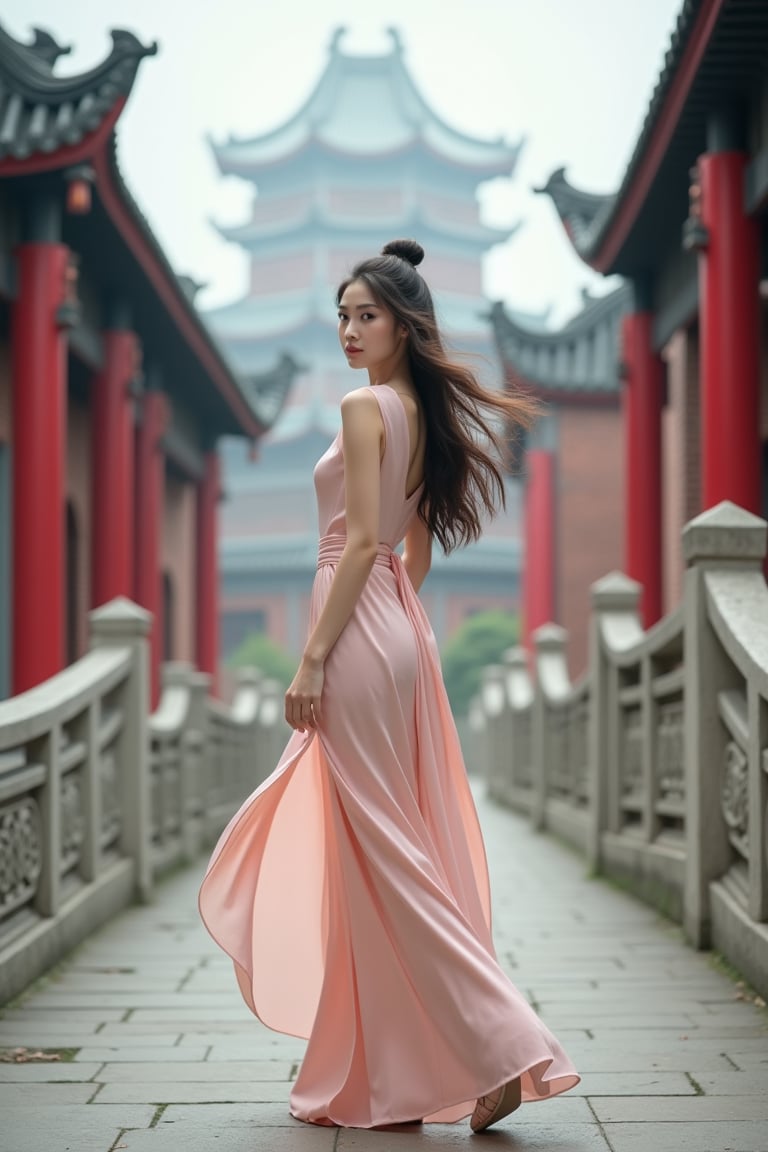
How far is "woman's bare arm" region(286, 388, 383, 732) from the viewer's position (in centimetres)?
337

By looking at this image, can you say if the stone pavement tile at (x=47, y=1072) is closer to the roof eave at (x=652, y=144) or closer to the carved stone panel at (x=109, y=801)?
the carved stone panel at (x=109, y=801)

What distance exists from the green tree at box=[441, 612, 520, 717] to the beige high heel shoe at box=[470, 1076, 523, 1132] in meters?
25.9

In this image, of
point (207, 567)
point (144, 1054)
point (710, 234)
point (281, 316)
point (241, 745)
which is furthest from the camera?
point (281, 316)

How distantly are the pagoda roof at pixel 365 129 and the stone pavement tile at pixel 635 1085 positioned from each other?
43916mm

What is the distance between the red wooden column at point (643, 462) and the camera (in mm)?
11750

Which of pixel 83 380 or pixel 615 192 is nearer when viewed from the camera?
pixel 615 192

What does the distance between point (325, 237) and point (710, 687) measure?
4066 centimetres

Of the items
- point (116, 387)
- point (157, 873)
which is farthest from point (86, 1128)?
point (116, 387)

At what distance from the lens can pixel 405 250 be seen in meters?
3.68

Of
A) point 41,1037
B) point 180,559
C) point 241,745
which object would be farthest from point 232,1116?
point 180,559

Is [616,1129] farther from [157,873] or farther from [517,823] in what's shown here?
[517,823]

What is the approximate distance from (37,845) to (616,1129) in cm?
248

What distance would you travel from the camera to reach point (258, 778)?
14.6m

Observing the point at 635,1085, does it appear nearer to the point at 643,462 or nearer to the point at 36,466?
the point at 36,466
